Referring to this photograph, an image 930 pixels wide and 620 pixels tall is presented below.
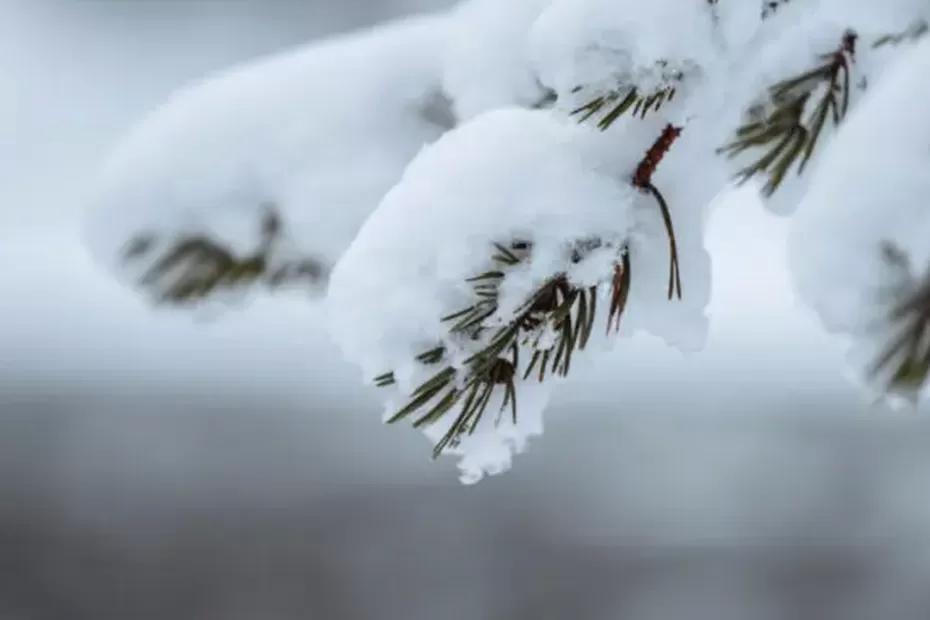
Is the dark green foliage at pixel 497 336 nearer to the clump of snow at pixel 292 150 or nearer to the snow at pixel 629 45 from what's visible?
the snow at pixel 629 45

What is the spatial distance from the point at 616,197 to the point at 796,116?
14cm

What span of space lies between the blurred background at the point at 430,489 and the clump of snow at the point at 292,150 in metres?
1.87

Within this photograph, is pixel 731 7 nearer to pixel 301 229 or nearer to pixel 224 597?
pixel 301 229

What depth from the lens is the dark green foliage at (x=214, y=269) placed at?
71 centimetres

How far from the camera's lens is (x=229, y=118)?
0.76 metres

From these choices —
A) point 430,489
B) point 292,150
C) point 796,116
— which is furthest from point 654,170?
point 430,489

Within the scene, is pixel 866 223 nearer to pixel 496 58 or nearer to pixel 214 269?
pixel 496 58

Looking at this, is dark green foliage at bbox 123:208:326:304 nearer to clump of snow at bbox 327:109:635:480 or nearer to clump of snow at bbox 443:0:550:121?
clump of snow at bbox 443:0:550:121

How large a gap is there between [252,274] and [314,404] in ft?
6.88

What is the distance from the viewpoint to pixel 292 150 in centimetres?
71

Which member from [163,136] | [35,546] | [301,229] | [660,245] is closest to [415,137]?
[301,229]

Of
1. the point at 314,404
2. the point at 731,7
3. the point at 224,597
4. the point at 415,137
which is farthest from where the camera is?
the point at 314,404

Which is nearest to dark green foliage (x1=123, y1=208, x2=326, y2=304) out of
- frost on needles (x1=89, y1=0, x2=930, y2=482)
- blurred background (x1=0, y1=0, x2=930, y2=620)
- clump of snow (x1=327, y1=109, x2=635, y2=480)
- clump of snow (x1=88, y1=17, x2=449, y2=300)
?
clump of snow (x1=88, y1=17, x2=449, y2=300)

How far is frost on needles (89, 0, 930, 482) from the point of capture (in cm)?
37
